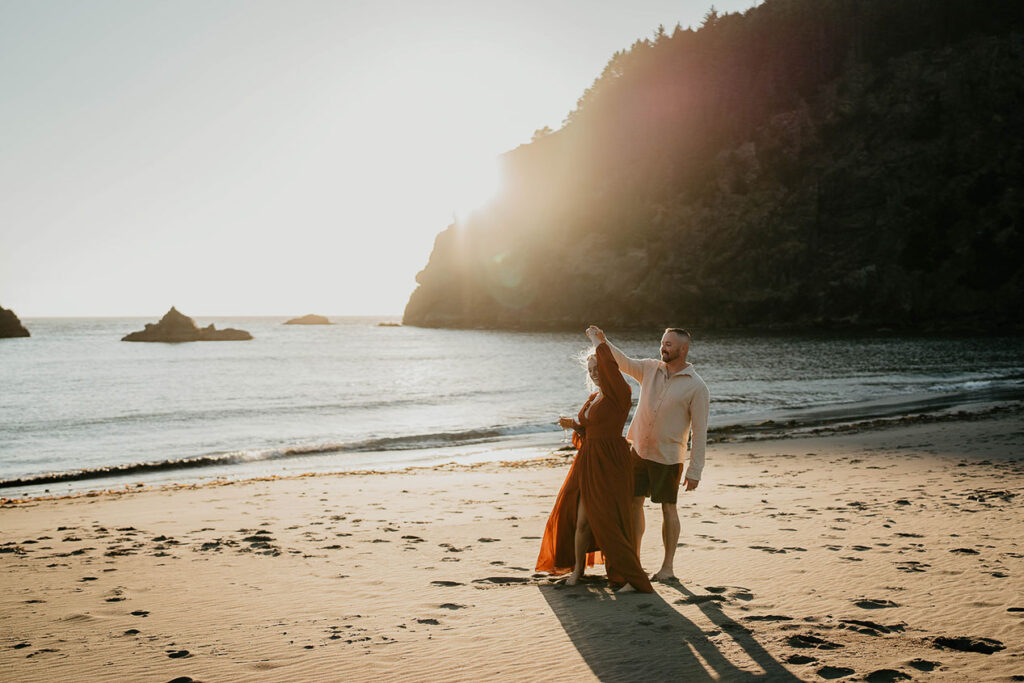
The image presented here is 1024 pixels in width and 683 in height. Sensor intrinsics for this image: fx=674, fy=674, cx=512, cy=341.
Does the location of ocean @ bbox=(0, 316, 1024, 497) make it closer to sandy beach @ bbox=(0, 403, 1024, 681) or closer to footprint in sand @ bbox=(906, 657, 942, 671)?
sandy beach @ bbox=(0, 403, 1024, 681)

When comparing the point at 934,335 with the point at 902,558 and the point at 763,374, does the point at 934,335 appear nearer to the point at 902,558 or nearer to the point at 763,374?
the point at 763,374

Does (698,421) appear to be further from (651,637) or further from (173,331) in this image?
(173,331)

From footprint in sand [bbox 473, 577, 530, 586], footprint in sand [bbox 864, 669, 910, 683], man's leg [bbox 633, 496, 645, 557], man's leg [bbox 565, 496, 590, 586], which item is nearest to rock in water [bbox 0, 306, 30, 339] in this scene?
footprint in sand [bbox 473, 577, 530, 586]

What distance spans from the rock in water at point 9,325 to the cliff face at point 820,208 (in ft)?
311

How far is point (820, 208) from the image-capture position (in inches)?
3155

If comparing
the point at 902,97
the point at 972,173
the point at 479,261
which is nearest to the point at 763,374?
the point at 972,173

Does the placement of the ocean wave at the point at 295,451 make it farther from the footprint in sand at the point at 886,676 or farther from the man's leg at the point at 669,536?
the footprint in sand at the point at 886,676

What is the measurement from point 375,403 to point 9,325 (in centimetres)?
12078

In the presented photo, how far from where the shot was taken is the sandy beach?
15.1 ft

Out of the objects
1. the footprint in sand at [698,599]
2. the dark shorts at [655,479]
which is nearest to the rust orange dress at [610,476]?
the dark shorts at [655,479]

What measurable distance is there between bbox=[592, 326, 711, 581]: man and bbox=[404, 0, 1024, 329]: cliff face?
7957cm

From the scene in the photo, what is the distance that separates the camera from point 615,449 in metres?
5.86

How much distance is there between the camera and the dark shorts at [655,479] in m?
5.96

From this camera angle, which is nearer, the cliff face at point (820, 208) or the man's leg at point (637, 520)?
the man's leg at point (637, 520)
